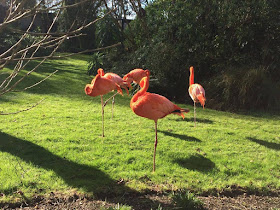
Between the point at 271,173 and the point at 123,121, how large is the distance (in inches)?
115

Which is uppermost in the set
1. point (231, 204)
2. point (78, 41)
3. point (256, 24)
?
point (78, 41)

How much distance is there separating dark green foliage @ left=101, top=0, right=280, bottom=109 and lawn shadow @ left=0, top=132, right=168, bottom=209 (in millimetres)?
5188

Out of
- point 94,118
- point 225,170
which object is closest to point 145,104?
point 225,170

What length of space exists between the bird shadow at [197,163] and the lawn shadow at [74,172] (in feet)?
3.15

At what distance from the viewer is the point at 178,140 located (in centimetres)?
439

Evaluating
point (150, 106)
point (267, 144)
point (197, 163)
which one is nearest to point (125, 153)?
point (150, 106)

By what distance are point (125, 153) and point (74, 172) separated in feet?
2.79

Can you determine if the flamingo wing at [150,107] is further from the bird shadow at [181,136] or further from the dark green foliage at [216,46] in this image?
the dark green foliage at [216,46]

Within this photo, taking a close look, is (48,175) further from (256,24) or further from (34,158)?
(256,24)

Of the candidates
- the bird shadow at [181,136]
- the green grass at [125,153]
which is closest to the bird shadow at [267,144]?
the green grass at [125,153]

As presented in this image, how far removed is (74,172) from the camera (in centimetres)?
312

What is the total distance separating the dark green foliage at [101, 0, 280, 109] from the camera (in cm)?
771

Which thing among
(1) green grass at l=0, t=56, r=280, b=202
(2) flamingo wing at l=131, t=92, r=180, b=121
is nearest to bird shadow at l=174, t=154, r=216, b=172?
(1) green grass at l=0, t=56, r=280, b=202

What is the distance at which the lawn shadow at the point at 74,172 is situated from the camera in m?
2.77
